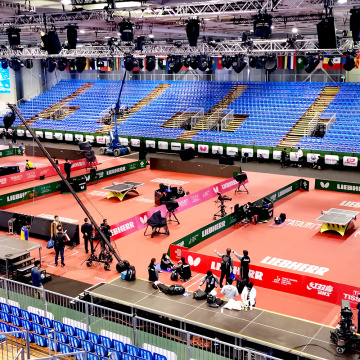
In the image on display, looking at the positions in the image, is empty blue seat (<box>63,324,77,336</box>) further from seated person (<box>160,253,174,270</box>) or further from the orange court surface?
seated person (<box>160,253,174,270</box>)

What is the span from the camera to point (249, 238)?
2112 centimetres

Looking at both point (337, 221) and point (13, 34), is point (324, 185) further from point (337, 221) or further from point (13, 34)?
point (13, 34)

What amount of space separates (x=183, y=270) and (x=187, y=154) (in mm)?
20885

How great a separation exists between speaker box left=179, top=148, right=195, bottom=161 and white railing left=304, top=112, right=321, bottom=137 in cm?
885

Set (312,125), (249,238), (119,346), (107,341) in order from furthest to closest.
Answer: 1. (312,125)
2. (249,238)
3. (107,341)
4. (119,346)

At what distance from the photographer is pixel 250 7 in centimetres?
2195

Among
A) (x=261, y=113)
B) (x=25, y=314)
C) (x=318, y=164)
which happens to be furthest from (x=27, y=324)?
(x=261, y=113)

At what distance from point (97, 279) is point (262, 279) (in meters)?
5.44

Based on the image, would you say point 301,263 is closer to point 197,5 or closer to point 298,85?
point 197,5

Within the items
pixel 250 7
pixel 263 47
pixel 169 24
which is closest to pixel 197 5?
pixel 250 7

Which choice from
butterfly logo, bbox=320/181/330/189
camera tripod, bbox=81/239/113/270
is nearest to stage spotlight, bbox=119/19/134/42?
camera tripod, bbox=81/239/113/270

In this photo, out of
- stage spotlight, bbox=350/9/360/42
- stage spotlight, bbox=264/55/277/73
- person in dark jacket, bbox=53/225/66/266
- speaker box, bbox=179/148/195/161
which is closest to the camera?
stage spotlight, bbox=350/9/360/42

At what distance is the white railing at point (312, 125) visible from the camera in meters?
38.7

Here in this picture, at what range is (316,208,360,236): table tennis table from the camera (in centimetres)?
2081
